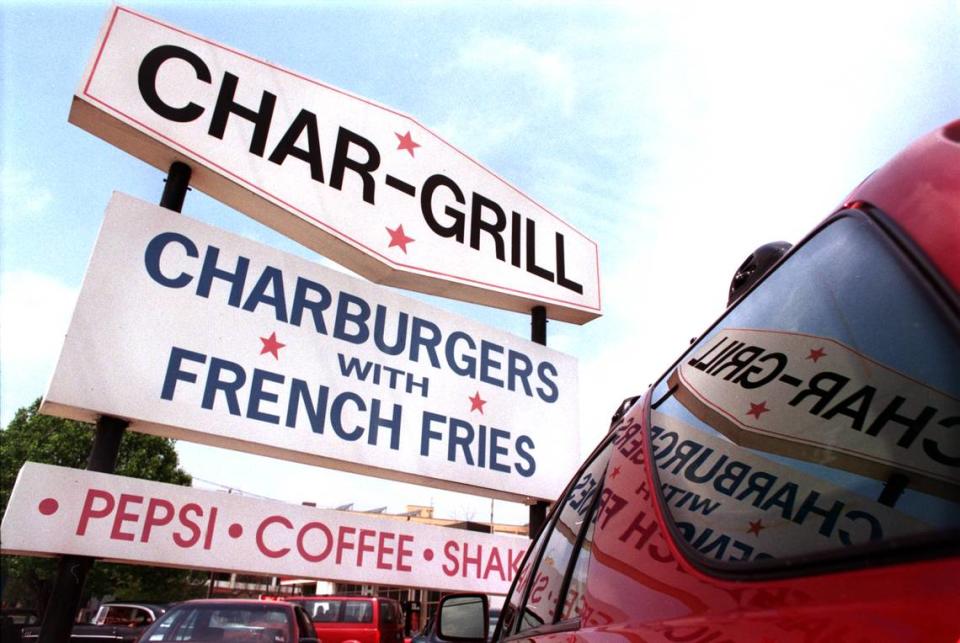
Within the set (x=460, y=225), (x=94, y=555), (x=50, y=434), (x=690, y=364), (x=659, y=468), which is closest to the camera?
(x=659, y=468)

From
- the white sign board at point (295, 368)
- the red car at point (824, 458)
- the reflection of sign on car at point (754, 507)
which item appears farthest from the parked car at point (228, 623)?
the reflection of sign on car at point (754, 507)

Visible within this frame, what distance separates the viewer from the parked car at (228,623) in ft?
20.5

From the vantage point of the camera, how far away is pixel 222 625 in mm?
6336

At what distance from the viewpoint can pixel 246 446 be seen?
5.72 m

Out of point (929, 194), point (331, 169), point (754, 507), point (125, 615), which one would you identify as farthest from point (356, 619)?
point (929, 194)

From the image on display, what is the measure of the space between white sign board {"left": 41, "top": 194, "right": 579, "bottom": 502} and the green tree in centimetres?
1663

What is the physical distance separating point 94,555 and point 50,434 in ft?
67.6

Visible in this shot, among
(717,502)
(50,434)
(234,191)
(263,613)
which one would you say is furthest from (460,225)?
(50,434)

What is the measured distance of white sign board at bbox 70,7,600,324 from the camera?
588cm

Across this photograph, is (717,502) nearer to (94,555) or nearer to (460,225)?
(94,555)

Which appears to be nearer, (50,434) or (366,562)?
(366,562)

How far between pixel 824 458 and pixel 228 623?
676 centimetres

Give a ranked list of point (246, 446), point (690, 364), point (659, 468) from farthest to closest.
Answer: point (246, 446)
point (690, 364)
point (659, 468)

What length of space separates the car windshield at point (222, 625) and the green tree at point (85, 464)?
1553cm
